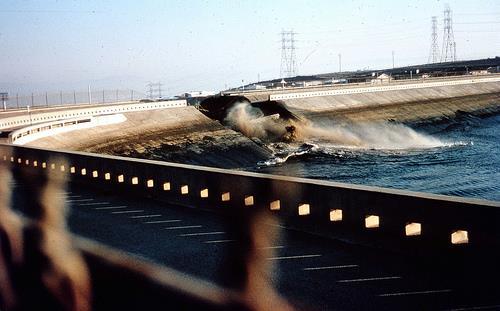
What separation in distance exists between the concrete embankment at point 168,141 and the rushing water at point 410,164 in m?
2.91

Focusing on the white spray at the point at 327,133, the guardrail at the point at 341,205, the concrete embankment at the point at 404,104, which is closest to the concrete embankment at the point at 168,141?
the white spray at the point at 327,133

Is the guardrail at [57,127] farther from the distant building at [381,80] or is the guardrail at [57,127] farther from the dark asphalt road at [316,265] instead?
the distant building at [381,80]

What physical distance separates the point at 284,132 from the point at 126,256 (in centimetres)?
4875

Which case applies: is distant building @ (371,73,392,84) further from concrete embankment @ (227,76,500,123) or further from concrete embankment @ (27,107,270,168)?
concrete embankment @ (27,107,270,168)

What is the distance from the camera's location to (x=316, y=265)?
324 inches

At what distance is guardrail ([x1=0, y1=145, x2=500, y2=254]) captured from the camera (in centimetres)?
738

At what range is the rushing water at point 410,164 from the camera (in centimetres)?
3281

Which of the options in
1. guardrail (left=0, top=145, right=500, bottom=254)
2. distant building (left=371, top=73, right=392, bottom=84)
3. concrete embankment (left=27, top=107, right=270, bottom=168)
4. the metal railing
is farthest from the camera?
distant building (left=371, top=73, right=392, bottom=84)

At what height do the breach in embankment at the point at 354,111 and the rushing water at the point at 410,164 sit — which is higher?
the breach in embankment at the point at 354,111

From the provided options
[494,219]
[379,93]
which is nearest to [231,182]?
[494,219]

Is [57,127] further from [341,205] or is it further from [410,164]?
[341,205]

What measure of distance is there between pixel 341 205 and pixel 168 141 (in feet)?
130

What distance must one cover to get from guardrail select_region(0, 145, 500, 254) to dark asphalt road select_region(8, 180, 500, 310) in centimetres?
24

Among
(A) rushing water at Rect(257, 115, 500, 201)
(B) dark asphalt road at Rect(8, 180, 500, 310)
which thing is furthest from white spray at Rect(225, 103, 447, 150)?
(B) dark asphalt road at Rect(8, 180, 500, 310)
